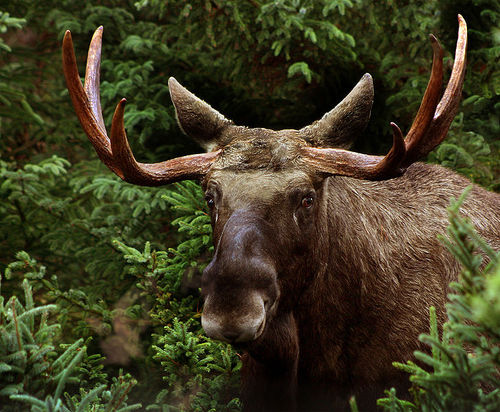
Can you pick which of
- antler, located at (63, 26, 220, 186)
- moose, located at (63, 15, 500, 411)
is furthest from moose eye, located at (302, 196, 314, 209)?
antler, located at (63, 26, 220, 186)

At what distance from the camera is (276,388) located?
3.51 m

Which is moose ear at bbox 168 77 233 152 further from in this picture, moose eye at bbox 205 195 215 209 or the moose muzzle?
the moose muzzle

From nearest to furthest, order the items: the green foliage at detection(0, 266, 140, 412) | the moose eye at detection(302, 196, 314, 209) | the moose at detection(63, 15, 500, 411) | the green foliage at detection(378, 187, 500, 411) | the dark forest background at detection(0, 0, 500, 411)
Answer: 1. the green foliage at detection(378, 187, 500, 411)
2. the green foliage at detection(0, 266, 140, 412)
3. the moose at detection(63, 15, 500, 411)
4. the moose eye at detection(302, 196, 314, 209)
5. the dark forest background at detection(0, 0, 500, 411)

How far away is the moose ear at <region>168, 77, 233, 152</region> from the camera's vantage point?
3.85 metres

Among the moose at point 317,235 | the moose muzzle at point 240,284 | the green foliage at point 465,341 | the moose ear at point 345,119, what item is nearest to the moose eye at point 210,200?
the moose at point 317,235

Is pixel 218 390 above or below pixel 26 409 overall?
below

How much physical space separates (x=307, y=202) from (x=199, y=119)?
1027 millimetres

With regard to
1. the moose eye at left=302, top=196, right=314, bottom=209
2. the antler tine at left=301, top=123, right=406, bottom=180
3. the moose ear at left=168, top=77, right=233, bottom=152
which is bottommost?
the moose ear at left=168, top=77, right=233, bottom=152

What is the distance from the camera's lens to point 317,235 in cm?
343

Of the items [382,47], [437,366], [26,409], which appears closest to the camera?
[437,366]

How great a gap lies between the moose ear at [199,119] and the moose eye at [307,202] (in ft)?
2.72

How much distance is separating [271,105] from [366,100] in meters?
2.76

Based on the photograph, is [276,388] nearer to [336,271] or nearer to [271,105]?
[336,271]

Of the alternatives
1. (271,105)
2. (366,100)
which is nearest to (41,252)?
(271,105)
